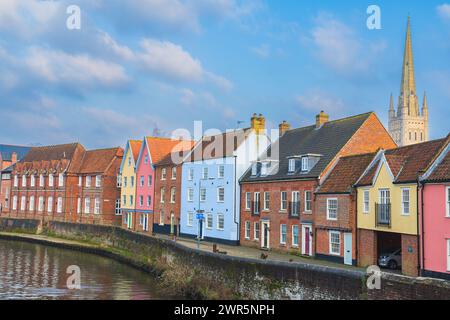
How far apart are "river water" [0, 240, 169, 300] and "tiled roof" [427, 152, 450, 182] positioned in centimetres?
1660

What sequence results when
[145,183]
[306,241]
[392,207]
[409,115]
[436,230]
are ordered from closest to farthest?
[436,230]
[392,207]
[306,241]
[145,183]
[409,115]

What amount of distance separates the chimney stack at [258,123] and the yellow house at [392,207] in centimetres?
1718

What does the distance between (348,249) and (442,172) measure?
865 cm

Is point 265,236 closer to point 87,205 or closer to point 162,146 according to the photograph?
point 162,146

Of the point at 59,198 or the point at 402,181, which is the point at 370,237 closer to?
the point at 402,181

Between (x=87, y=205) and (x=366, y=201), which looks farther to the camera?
(x=87, y=205)

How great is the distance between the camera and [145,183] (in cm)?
5906

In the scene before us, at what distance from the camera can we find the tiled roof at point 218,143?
46469 mm

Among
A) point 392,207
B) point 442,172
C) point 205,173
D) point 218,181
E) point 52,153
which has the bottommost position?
point 392,207

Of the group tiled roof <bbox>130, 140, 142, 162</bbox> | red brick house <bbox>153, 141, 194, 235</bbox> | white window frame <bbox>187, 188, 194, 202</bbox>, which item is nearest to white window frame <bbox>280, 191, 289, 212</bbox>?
white window frame <bbox>187, 188, 194, 202</bbox>

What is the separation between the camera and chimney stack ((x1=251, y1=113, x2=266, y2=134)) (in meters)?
47.4

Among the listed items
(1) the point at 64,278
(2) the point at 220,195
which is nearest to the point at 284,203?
(2) the point at 220,195

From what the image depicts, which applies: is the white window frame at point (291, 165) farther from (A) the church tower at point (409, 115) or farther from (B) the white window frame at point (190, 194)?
(A) the church tower at point (409, 115)

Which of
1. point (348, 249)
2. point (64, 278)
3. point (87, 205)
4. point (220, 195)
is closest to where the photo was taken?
point (348, 249)
